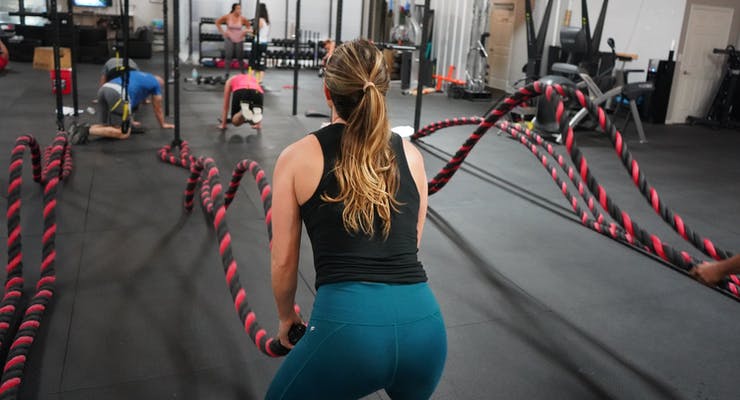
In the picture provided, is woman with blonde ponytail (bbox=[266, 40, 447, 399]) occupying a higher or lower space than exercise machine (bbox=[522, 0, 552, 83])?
lower

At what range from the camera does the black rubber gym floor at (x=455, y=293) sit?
7.50 ft

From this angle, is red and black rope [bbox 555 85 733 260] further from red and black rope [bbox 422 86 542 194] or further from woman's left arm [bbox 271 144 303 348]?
woman's left arm [bbox 271 144 303 348]

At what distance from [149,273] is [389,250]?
6.73 ft

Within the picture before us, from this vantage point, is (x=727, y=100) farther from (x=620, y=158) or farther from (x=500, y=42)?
(x=620, y=158)

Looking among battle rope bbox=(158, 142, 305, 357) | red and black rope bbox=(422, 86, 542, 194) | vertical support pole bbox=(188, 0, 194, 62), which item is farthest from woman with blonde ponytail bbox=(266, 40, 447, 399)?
vertical support pole bbox=(188, 0, 194, 62)

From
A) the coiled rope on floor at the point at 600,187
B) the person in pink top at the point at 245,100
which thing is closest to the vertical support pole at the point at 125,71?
the person in pink top at the point at 245,100

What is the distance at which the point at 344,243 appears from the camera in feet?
4.51

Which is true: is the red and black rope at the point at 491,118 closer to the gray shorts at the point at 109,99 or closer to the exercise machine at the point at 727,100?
the gray shorts at the point at 109,99

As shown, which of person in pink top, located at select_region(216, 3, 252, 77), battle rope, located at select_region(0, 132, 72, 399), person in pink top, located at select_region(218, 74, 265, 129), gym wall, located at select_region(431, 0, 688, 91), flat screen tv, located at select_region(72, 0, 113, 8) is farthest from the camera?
flat screen tv, located at select_region(72, 0, 113, 8)

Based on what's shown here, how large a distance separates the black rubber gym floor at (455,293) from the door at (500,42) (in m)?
6.51

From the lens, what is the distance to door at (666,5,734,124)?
902cm

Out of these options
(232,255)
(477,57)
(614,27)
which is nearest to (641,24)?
(614,27)

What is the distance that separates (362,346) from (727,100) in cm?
966

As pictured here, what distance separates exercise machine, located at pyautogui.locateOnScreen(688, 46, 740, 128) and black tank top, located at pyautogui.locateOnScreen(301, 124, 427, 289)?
30.8ft
